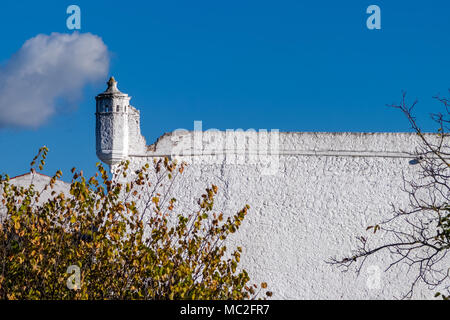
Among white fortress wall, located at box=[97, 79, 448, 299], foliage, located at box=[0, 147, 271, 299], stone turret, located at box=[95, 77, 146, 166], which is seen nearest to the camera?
foliage, located at box=[0, 147, 271, 299]

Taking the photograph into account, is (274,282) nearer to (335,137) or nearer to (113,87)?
(335,137)

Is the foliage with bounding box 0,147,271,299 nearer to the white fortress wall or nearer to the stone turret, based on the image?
the stone turret

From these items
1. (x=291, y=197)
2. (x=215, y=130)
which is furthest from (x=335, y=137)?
(x=215, y=130)

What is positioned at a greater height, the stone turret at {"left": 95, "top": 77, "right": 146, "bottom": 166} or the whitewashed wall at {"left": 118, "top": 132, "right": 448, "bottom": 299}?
the stone turret at {"left": 95, "top": 77, "right": 146, "bottom": 166}

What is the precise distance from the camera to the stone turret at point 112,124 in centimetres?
1220

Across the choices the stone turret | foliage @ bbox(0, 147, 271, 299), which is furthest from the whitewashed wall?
foliage @ bbox(0, 147, 271, 299)

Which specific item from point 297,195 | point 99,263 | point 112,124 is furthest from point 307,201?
point 99,263

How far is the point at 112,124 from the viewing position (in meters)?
12.2

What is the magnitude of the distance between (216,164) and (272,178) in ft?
3.55

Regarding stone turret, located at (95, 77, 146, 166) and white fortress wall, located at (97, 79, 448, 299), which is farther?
white fortress wall, located at (97, 79, 448, 299)

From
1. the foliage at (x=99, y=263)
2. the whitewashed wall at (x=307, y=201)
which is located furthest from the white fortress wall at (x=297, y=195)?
the foliage at (x=99, y=263)

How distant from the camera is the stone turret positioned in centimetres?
1220
